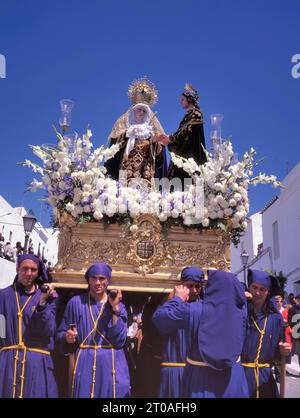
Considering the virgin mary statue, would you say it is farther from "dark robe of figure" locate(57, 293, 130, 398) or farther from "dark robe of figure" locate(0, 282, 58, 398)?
"dark robe of figure" locate(0, 282, 58, 398)

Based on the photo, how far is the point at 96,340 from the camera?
3.80 metres

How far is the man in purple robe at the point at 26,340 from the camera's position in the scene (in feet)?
12.1

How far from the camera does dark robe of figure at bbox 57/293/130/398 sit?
3.70m

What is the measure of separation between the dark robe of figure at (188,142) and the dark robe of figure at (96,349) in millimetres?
2411

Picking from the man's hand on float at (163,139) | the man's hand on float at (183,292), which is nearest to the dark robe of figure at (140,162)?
the man's hand on float at (163,139)

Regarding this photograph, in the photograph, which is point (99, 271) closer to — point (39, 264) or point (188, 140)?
point (39, 264)

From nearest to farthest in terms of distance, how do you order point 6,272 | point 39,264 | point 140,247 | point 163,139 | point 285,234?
point 39,264, point 140,247, point 163,139, point 6,272, point 285,234

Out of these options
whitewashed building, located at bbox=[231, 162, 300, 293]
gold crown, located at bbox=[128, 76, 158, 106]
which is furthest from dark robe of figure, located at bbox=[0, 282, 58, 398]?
whitewashed building, located at bbox=[231, 162, 300, 293]

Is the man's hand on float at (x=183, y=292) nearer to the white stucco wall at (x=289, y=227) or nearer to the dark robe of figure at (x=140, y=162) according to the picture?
the dark robe of figure at (x=140, y=162)

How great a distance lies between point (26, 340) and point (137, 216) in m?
1.79

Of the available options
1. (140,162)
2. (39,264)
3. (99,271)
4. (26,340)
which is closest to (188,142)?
(140,162)

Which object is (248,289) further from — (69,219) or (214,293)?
(69,219)

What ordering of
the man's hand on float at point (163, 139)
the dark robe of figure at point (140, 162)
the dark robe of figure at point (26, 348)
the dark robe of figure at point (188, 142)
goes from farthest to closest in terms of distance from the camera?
the dark robe of figure at point (140, 162) → the man's hand on float at point (163, 139) → the dark robe of figure at point (188, 142) → the dark robe of figure at point (26, 348)
